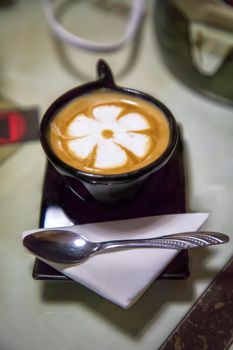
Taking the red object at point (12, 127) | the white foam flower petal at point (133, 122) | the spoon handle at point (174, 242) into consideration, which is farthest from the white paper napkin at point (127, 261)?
the red object at point (12, 127)

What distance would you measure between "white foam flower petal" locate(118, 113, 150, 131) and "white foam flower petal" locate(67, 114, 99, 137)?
0.03m

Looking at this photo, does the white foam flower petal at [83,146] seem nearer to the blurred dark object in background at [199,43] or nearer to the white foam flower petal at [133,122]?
the white foam flower petal at [133,122]

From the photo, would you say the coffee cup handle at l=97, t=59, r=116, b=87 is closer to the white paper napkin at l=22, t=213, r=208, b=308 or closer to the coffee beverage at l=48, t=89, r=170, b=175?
the coffee beverage at l=48, t=89, r=170, b=175

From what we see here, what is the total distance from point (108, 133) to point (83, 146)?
36 mm

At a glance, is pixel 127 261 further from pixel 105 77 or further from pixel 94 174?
pixel 105 77

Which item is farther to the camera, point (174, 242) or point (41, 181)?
point (41, 181)

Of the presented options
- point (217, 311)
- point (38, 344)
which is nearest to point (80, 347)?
point (38, 344)

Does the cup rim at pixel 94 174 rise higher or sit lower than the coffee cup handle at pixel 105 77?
lower

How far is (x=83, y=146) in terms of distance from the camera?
1.70 feet

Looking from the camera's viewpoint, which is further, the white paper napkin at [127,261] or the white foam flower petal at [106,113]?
the white foam flower petal at [106,113]

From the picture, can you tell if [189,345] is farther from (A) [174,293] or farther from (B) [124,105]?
(B) [124,105]

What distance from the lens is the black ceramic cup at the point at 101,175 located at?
0.46 meters

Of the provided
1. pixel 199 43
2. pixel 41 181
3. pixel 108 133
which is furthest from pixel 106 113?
pixel 199 43

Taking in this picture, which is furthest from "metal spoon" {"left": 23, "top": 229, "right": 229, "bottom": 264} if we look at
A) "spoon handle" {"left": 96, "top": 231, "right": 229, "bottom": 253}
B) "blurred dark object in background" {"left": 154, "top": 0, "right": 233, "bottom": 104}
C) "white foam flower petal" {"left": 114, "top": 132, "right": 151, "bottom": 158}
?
"blurred dark object in background" {"left": 154, "top": 0, "right": 233, "bottom": 104}
